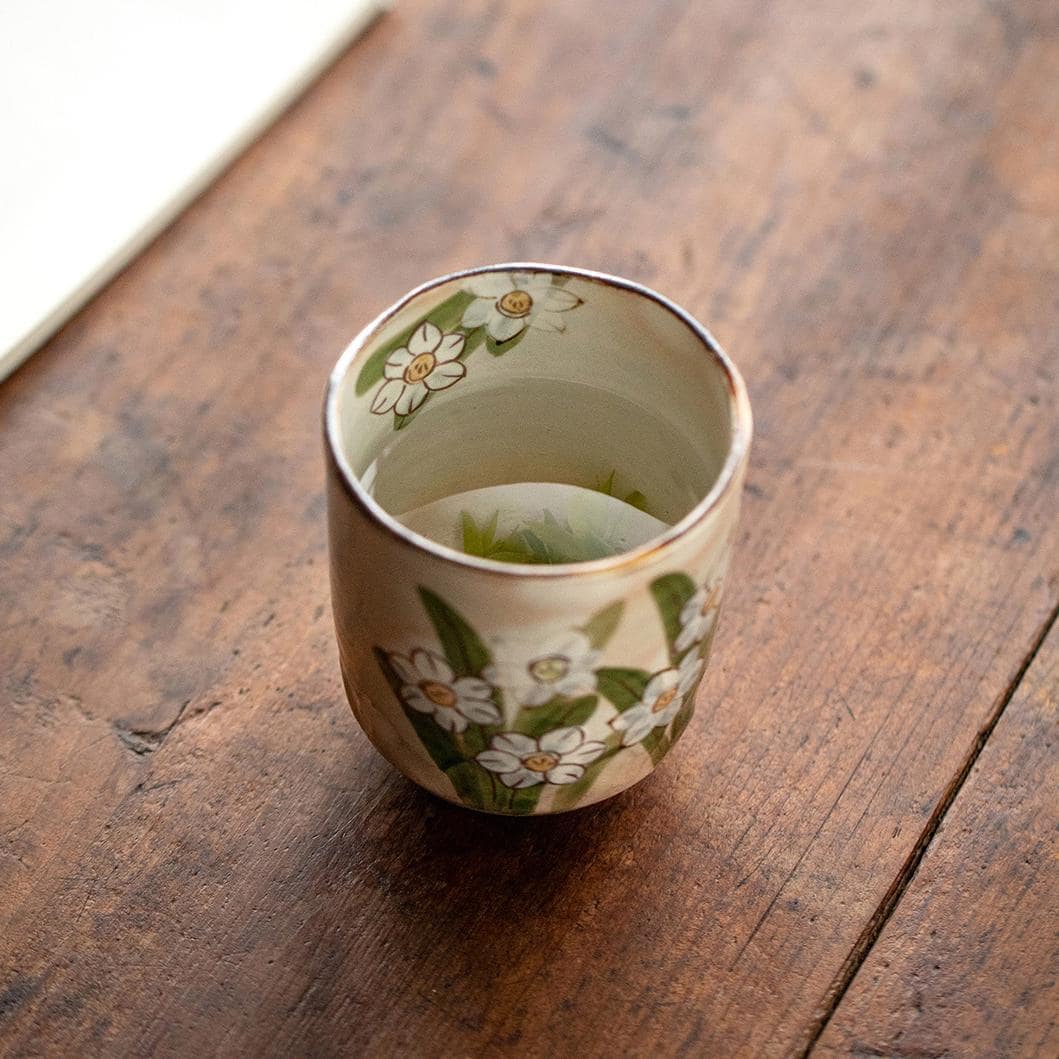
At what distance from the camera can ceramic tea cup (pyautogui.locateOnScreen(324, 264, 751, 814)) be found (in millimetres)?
403

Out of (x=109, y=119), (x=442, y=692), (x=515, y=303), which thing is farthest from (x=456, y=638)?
(x=109, y=119)

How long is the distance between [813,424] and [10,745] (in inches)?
15.2

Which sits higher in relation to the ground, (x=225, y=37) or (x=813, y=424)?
(x=225, y=37)

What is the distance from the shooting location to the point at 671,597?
414mm

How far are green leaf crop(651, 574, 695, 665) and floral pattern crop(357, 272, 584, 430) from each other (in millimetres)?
121

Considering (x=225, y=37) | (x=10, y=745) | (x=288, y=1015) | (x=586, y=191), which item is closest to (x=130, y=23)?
(x=225, y=37)

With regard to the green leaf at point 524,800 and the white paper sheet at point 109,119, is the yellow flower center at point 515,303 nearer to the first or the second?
the green leaf at point 524,800

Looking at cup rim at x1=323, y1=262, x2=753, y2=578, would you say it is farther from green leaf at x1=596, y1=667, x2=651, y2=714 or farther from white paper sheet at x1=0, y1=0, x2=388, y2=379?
white paper sheet at x1=0, y1=0, x2=388, y2=379

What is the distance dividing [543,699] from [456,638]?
0.04 metres

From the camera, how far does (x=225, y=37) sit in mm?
750

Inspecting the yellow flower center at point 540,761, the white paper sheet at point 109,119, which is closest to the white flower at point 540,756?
the yellow flower center at point 540,761

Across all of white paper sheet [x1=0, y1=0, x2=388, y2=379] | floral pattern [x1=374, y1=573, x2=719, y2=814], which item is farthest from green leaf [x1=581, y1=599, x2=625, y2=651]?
white paper sheet [x1=0, y1=0, x2=388, y2=379]

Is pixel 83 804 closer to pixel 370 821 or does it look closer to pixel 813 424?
pixel 370 821

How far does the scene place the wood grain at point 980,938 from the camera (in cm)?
47
